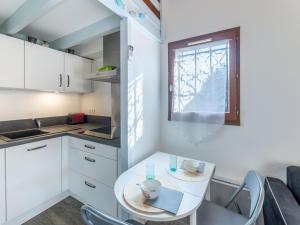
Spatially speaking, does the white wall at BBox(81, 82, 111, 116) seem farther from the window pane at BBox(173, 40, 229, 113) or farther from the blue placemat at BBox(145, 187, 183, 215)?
the blue placemat at BBox(145, 187, 183, 215)

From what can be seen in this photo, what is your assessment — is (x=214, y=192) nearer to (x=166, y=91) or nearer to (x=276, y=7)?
(x=166, y=91)

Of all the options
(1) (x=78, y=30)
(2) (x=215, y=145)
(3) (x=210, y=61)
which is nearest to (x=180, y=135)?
(2) (x=215, y=145)

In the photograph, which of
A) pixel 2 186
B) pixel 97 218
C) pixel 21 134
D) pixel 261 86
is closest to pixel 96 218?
pixel 97 218

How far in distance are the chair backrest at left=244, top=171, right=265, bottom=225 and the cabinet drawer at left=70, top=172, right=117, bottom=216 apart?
3.83ft

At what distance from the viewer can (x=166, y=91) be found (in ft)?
6.23

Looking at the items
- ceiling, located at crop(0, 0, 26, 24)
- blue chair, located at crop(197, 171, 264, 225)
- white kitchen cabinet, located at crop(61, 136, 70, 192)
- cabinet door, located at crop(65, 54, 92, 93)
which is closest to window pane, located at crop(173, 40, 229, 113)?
blue chair, located at crop(197, 171, 264, 225)

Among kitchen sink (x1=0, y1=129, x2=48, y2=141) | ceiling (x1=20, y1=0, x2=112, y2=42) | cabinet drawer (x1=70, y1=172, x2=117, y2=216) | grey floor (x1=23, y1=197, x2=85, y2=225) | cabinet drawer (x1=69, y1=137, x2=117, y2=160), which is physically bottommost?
grey floor (x1=23, y1=197, x2=85, y2=225)

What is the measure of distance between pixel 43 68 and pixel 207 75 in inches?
78.8

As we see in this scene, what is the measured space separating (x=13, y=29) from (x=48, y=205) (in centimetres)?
201

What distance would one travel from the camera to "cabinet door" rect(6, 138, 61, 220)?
1.46 m

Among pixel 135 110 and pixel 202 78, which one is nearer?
pixel 135 110

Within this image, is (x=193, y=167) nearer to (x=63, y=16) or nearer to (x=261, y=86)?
(x=261, y=86)

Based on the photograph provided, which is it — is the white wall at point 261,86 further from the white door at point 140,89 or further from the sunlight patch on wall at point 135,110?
the sunlight patch on wall at point 135,110

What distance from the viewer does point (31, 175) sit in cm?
160
